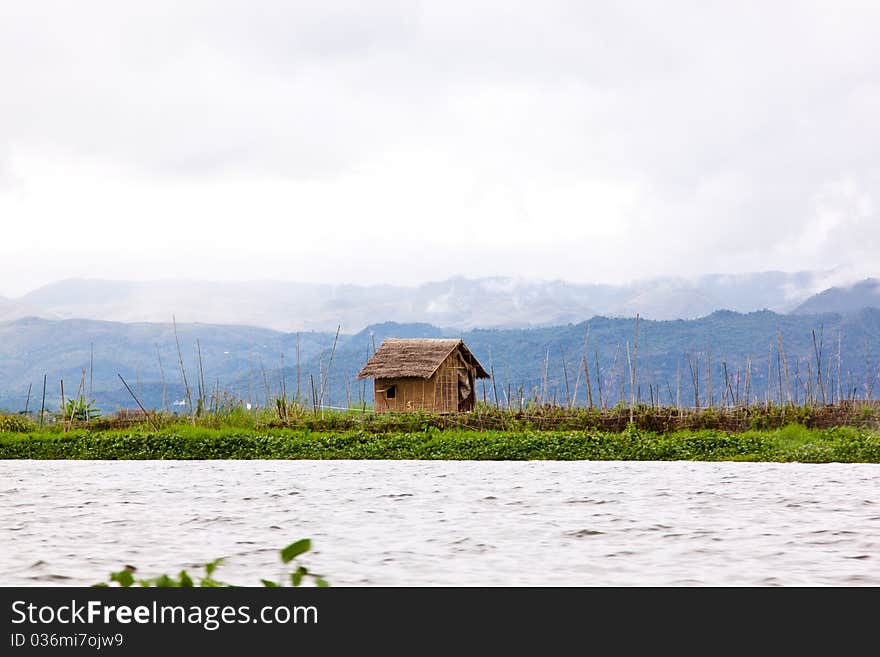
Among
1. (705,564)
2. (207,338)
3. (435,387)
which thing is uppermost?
(207,338)

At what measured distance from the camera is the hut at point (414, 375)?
17.6m

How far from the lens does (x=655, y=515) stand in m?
6.65

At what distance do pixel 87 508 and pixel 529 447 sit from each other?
5.88 metres

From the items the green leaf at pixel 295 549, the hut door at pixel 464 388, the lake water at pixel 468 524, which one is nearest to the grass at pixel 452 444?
the lake water at pixel 468 524

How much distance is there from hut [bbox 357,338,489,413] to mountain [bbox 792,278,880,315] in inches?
2240

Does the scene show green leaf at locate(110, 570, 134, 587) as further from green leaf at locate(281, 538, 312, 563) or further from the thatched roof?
the thatched roof

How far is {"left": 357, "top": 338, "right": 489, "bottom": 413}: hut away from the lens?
57.7 feet

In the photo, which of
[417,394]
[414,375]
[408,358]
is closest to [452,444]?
[414,375]

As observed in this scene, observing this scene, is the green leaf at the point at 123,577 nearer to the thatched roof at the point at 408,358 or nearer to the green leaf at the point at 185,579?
the green leaf at the point at 185,579

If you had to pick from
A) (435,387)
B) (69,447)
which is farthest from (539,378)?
(69,447)

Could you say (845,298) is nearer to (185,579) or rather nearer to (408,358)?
(408,358)

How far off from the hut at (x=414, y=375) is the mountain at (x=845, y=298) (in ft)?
187

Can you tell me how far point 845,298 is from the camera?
71.1 meters
